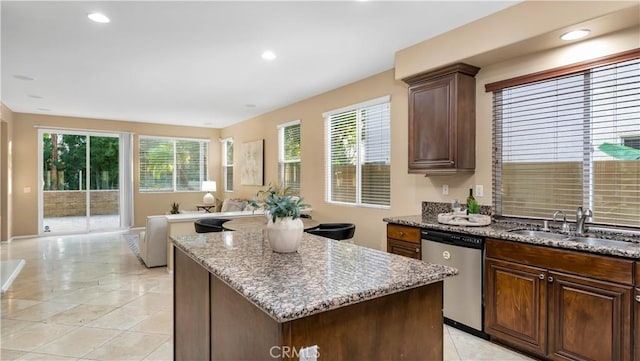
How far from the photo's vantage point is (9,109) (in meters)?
6.79

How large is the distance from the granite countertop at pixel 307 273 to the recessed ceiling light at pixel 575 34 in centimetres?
220

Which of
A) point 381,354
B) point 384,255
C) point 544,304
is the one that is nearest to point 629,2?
point 544,304

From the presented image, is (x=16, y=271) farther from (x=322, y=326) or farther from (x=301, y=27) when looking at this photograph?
(x=322, y=326)

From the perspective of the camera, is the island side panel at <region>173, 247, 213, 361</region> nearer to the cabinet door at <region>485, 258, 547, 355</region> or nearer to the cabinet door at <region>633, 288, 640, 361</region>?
the cabinet door at <region>485, 258, 547, 355</region>

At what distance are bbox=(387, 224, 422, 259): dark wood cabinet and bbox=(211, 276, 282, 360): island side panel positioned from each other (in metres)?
2.14

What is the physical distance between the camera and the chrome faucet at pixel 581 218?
2.56m

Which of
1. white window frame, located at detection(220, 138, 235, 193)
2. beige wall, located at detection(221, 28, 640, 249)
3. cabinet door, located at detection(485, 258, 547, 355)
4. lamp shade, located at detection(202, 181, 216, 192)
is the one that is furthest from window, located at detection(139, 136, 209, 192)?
cabinet door, located at detection(485, 258, 547, 355)

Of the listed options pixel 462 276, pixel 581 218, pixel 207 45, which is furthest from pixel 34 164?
pixel 581 218

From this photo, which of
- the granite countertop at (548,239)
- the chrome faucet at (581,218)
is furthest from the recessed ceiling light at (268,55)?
the chrome faucet at (581,218)

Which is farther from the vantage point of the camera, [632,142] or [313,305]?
[632,142]

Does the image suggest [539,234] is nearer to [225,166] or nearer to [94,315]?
[94,315]

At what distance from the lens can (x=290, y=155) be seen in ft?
21.1

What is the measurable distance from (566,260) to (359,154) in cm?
290

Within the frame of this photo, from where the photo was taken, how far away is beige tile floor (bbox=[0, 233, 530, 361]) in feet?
8.71
